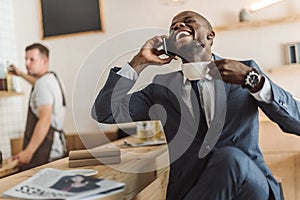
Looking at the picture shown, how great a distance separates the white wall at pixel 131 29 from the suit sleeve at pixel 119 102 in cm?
100

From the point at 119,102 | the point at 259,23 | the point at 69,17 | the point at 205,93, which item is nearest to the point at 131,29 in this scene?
the point at 69,17

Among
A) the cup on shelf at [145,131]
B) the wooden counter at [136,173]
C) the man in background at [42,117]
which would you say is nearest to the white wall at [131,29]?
the man in background at [42,117]

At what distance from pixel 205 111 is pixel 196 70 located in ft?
0.47

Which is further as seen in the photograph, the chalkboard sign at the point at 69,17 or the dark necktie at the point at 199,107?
the chalkboard sign at the point at 69,17

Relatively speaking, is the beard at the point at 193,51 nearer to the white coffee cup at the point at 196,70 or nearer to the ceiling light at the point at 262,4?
the white coffee cup at the point at 196,70

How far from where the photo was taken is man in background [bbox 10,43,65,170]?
9.64ft

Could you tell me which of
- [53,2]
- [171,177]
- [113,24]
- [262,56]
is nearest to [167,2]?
[113,24]

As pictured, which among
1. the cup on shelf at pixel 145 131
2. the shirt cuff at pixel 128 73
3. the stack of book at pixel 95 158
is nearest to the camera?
the shirt cuff at pixel 128 73

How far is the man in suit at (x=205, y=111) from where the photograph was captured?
1292 millimetres

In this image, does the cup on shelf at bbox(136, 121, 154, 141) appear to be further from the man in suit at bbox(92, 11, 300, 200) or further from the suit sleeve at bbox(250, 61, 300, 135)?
the suit sleeve at bbox(250, 61, 300, 135)

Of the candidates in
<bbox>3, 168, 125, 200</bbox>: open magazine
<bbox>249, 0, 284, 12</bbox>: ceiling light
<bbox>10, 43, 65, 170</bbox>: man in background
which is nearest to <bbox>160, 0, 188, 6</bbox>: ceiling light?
<bbox>249, 0, 284, 12</bbox>: ceiling light

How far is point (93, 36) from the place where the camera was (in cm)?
348

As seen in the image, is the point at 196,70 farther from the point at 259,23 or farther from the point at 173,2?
the point at 173,2

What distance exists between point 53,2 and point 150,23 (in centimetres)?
87
